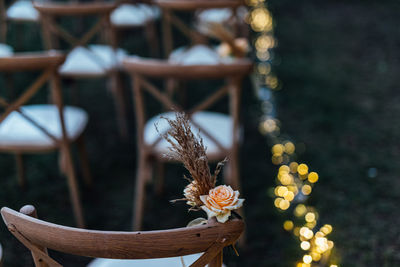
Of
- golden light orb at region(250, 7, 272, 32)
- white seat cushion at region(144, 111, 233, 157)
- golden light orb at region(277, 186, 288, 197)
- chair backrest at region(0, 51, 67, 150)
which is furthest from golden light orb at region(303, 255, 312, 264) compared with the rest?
golden light orb at region(250, 7, 272, 32)

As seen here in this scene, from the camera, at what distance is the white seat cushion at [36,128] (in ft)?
5.79

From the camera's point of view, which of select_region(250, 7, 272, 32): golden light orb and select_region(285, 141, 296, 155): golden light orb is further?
select_region(250, 7, 272, 32): golden light orb

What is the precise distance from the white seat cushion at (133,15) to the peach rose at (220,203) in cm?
284

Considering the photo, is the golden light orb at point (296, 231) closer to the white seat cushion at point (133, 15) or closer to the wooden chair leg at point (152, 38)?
the white seat cushion at point (133, 15)

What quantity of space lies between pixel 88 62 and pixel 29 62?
3.55 feet

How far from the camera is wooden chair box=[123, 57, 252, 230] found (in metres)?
1.51

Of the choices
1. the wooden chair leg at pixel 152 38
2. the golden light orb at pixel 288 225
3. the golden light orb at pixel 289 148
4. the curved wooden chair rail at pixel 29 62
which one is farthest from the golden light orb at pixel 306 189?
the wooden chair leg at pixel 152 38

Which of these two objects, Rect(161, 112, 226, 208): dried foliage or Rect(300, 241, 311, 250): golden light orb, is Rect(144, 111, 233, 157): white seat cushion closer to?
Rect(300, 241, 311, 250): golden light orb

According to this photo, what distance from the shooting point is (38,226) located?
723 millimetres

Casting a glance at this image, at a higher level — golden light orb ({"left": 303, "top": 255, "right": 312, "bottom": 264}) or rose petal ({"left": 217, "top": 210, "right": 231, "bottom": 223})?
rose petal ({"left": 217, "top": 210, "right": 231, "bottom": 223})

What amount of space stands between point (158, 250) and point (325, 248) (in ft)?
4.44

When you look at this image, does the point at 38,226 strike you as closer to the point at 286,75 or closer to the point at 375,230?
the point at 375,230

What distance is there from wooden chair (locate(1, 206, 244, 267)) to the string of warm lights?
119 centimetres

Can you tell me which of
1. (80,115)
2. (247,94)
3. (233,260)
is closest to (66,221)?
(80,115)
